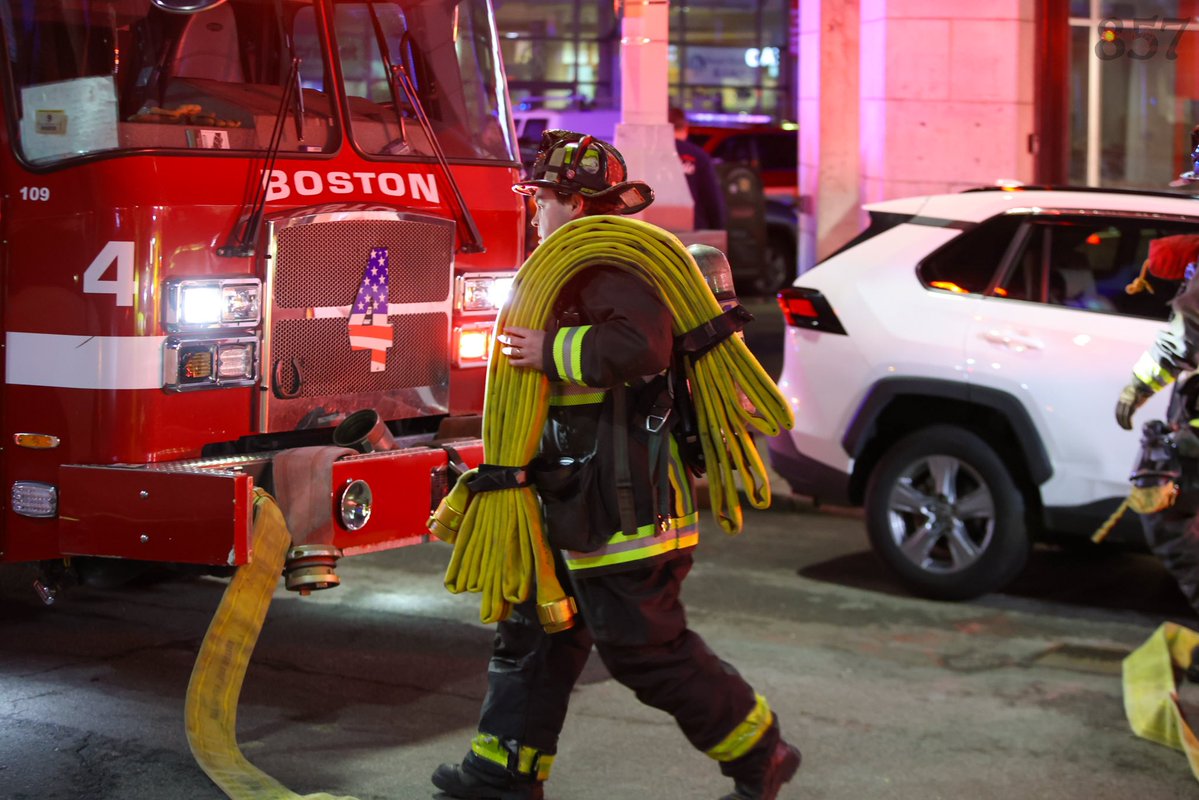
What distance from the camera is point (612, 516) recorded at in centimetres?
462

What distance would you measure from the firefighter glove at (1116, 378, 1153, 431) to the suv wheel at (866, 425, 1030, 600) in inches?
50.2

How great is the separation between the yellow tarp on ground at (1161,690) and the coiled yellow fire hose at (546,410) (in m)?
1.93

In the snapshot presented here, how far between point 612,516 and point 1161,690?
2518mm

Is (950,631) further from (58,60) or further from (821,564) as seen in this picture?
(58,60)

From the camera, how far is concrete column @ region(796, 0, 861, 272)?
45.3 feet

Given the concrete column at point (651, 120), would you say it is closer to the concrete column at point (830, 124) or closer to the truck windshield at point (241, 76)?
the concrete column at point (830, 124)

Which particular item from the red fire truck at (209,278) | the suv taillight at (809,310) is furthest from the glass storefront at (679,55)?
the red fire truck at (209,278)

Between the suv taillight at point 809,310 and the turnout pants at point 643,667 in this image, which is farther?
the suv taillight at point 809,310

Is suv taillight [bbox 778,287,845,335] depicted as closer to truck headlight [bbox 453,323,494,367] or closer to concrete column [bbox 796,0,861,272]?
truck headlight [bbox 453,323,494,367]

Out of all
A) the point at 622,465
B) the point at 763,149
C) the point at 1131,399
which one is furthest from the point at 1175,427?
the point at 763,149

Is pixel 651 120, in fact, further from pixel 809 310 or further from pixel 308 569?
pixel 308 569

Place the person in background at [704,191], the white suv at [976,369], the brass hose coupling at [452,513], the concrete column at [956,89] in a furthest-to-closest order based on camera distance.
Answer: the person in background at [704,191], the concrete column at [956,89], the white suv at [976,369], the brass hose coupling at [452,513]

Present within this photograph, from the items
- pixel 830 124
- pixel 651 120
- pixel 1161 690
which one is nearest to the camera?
pixel 1161 690

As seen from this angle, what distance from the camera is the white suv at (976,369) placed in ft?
24.0
